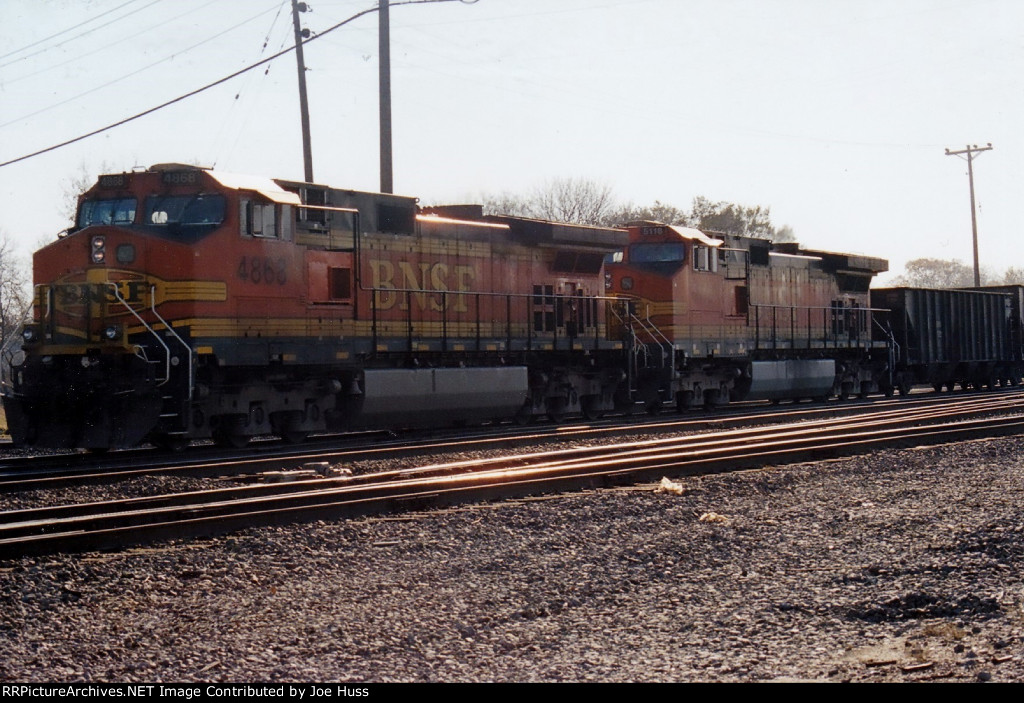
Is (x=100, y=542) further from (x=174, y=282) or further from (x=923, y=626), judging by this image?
(x=174, y=282)

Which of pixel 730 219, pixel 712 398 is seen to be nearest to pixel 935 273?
pixel 730 219

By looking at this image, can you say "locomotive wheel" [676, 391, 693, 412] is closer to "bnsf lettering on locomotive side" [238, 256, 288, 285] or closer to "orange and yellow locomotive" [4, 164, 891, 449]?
"orange and yellow locomotive" [4, 164, 891, 449]

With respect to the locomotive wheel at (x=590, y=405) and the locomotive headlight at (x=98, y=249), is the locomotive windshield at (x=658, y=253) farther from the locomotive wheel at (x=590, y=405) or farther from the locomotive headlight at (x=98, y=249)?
the locomotive headlight at (x=98, y=249)

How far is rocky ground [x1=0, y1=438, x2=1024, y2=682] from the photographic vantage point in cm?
489

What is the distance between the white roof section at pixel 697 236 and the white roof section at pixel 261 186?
29.8 ft

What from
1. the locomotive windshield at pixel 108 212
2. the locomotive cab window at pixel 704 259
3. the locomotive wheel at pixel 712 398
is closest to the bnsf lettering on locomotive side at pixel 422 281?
the locomotive windshield at pixel 108 212

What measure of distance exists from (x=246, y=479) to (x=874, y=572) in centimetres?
607

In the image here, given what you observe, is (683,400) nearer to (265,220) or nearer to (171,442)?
(265,220)

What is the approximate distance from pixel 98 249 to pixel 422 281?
4.86 m

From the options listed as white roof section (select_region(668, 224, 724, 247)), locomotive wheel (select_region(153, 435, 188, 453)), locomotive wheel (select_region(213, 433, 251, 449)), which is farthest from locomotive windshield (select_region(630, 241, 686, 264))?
locomotive wheel (select_region(153, 435, 188, 453))

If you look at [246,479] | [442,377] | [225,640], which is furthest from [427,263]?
[225,640]

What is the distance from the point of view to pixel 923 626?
5.49 meters

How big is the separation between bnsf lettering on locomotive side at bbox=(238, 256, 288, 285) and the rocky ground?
6.29 metres

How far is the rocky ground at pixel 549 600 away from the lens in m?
4.89
